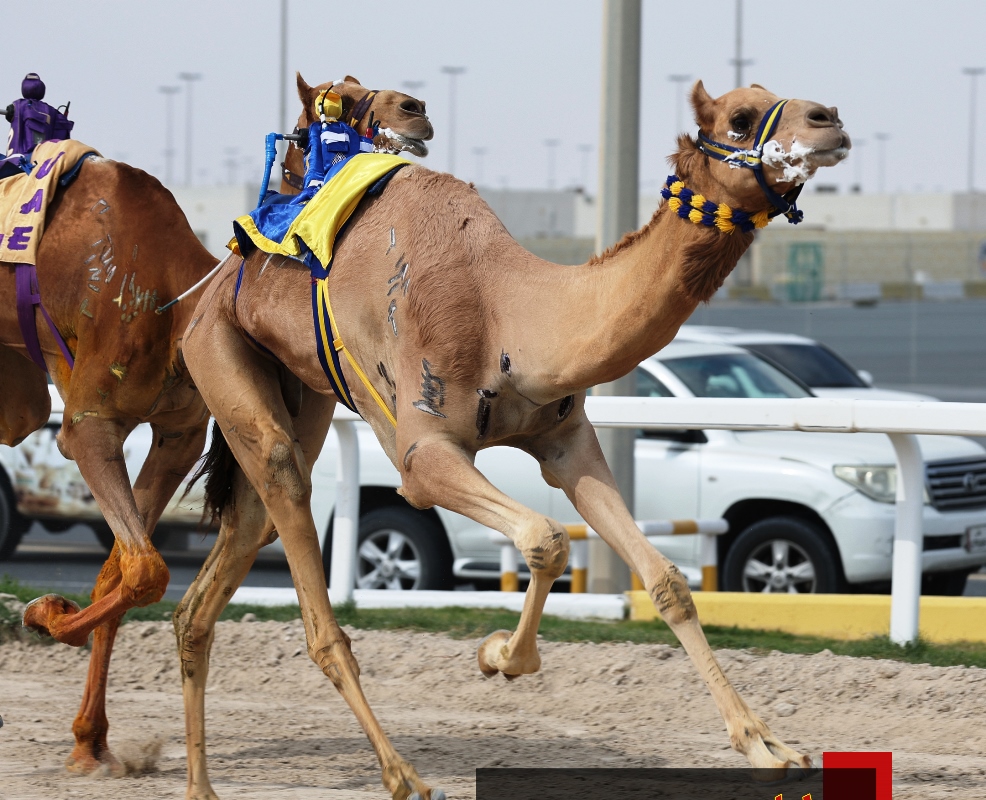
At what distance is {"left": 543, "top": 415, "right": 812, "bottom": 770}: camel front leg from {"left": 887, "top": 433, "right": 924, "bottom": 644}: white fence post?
2426mm

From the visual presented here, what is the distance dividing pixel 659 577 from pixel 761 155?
1.23 m

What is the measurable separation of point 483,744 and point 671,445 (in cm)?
437

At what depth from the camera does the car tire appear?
10234 mm

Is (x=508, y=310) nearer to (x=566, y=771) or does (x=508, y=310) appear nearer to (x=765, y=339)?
(x=566, y=771)

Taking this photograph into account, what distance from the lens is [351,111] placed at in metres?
5.77

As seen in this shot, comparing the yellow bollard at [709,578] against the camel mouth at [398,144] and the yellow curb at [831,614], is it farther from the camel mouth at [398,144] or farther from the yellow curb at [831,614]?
the camel mouth at [398,144]

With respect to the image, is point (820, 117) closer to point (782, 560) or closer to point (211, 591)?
point (211, 591)

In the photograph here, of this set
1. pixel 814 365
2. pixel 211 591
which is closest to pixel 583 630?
pixel 211 591

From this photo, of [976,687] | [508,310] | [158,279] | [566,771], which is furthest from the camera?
[976,687]

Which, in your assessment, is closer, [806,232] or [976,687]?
[976,687]

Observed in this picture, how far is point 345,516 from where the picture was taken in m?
8.02

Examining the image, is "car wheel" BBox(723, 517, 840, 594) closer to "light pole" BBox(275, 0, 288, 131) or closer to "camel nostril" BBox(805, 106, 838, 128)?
"camel nostril" BBox(805, 106, 838, 128)

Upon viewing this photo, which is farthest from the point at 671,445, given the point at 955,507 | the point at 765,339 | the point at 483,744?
the point at 483,744

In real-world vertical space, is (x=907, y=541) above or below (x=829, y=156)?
below
